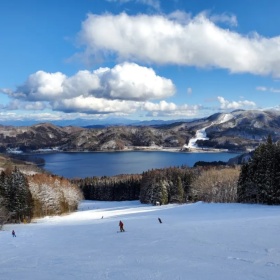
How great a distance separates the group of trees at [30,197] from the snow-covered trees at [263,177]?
35.0m

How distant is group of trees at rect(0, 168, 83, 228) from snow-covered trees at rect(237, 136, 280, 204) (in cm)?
A: 3504

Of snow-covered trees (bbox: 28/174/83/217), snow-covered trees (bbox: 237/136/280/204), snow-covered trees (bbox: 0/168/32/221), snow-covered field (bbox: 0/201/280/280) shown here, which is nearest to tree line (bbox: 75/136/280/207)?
snow-covered trees (bbox: 237/136/280/204)

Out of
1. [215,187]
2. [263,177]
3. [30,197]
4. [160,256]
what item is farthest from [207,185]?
[160,256]

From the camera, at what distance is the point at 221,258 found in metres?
16.2

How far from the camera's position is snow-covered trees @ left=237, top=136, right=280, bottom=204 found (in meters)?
46.1

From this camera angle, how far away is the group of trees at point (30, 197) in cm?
5659

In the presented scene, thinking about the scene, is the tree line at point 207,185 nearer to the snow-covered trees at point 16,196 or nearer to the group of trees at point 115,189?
the group of trees at point 115,189

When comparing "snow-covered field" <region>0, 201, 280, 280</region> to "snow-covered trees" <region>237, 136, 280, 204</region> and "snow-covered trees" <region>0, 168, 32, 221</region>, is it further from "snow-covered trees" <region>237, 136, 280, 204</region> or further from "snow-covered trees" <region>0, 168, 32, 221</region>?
"snow-covered trees" <region>0, 168, 32, 221</region>

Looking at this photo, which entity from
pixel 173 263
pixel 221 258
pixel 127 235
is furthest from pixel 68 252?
pixel 221 258

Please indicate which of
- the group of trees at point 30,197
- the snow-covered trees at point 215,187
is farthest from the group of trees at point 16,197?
the snow-covered trees at point 215,187

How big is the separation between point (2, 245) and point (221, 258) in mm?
20075

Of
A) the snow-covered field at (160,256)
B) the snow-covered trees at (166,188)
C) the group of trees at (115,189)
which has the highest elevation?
the snow-covered field at (160,256)

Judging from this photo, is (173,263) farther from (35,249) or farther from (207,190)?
(207,190)

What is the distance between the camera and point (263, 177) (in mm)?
48125
